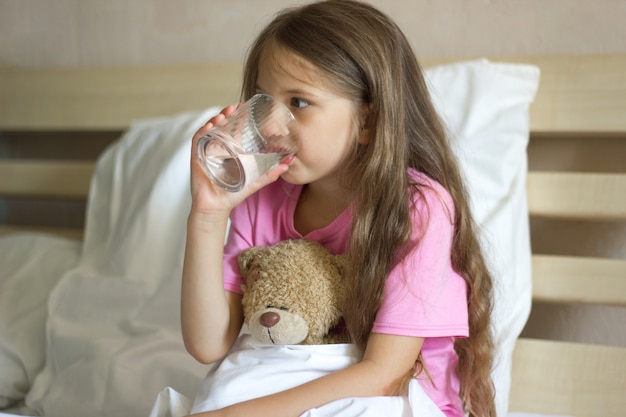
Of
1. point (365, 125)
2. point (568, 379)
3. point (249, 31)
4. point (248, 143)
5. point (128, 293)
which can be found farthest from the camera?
point (249, 31)

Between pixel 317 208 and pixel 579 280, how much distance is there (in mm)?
557

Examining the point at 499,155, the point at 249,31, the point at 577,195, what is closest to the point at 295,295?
the point at 499,155

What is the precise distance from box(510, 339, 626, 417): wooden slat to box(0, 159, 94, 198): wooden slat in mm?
1083

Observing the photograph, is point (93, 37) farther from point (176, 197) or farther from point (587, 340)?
point (587, 340)

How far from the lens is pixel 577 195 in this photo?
4.30 feet

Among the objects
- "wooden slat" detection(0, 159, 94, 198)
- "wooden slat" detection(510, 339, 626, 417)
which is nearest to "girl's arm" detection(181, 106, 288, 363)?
"wooden slat" detection(510, 339, 626, 417)

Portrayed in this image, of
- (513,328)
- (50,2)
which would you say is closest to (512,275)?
(513,328)

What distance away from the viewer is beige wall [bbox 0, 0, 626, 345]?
1.37 meters

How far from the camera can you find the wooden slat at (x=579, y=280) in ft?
4.15

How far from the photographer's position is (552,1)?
1.38 metres

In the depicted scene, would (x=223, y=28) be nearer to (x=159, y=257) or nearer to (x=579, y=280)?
(x=159, y=257)

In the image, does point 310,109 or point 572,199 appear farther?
point 572,199

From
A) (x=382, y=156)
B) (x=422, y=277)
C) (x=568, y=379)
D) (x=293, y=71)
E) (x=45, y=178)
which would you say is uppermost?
(x=293, y=71)

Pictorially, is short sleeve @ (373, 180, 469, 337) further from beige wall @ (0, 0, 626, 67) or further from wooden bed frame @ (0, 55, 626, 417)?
beige wall @ (0, 0, 626, 67)
